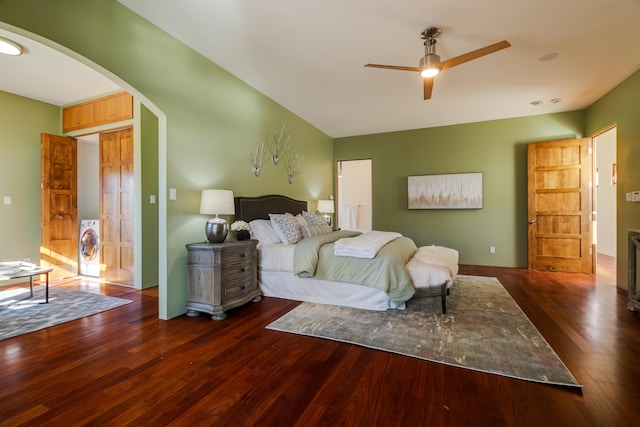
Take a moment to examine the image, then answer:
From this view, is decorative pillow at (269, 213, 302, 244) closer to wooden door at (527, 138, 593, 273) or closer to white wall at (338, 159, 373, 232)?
wooden door at (527, 138, 593, 273)

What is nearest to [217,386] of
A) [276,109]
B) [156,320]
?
[156,320]

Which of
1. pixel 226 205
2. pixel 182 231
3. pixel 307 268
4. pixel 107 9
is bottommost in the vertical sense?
pixel 307 268

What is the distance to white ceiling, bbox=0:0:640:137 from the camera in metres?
2.47

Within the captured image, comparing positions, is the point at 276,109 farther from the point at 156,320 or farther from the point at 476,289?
the point at 476,289

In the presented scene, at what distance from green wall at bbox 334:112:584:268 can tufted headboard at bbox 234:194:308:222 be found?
92.8 inches

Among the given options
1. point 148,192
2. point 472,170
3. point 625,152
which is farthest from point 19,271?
point 625,152

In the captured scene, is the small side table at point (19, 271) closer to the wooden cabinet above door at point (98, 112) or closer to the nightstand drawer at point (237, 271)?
the nightstand drawer at point (237, 271)

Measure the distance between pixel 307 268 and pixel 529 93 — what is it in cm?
421

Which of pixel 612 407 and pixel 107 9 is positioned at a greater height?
pixel 107 9

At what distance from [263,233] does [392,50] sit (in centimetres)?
267

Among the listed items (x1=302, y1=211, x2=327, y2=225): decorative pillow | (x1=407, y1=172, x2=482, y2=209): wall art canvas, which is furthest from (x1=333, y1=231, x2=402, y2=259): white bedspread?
(x1=407, y1=172, x2=482, y2=209): wall art canvas

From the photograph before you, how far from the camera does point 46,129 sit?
4688 mm

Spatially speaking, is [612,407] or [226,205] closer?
[612,407]

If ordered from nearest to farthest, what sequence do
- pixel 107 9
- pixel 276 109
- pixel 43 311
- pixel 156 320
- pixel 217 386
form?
pixel 217 386
pixel 107 9
pixel 156 320
pixel 43 311
pixel 276 109
